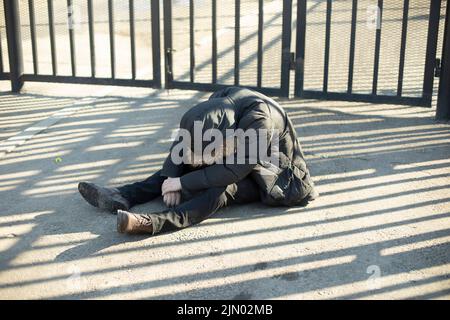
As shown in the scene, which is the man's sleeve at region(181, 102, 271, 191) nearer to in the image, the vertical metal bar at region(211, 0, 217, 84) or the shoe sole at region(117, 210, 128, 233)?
the shoe sole at region(117, 210, 128, 233)

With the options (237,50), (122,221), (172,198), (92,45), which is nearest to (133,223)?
(122,221)

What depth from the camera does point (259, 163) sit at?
4500 millimetres

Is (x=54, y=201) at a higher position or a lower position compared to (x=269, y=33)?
lower

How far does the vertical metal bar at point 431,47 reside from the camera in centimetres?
646

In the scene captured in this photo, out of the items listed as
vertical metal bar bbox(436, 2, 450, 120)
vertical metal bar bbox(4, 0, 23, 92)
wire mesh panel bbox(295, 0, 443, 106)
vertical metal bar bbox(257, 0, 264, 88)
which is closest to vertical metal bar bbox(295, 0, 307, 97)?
wire mesh panel bbox(295, 0, 443, 106)

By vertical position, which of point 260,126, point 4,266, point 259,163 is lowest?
point 4,266

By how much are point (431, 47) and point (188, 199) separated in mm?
3495

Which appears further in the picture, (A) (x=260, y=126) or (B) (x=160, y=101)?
(B) (x=160, y=101)

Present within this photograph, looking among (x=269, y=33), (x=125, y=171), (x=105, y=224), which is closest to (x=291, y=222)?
(x=105, y=224)

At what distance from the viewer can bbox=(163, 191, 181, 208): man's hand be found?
4.50 metres

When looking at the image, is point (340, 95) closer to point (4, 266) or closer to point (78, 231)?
point (78, 231)

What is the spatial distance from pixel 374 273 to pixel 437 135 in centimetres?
287

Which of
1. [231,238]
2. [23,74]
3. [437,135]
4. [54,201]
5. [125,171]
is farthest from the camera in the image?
[23,74]

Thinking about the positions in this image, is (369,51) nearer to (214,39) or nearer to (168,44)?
(214,39)
